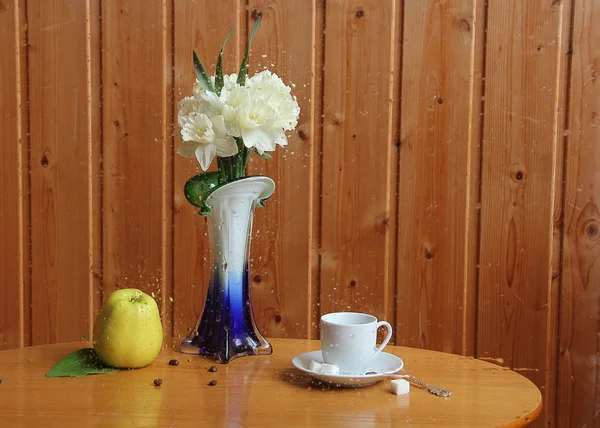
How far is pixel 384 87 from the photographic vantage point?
5.47 ft

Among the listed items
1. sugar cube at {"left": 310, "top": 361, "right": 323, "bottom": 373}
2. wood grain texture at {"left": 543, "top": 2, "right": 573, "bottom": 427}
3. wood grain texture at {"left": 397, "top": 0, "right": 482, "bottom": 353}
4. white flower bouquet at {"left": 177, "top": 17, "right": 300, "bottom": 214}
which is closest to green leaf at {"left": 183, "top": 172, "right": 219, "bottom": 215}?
white flower bouquet at {"left": 177, "top": 17, "right": 300, "bottom": 214}

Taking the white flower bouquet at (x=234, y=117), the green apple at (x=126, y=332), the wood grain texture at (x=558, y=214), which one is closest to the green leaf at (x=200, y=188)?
the white flower bouquet at (x=234, y=117)

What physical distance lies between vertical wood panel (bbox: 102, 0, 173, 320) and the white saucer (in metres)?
0.74

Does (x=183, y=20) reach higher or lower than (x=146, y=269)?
higher

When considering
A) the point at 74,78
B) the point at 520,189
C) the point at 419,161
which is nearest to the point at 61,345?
the point at 74,78

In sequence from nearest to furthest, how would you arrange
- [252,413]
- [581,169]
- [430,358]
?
[252,413], [430,358], [581,169]

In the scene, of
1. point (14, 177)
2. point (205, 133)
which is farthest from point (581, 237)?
point (14, 177)

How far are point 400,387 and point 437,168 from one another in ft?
2.75

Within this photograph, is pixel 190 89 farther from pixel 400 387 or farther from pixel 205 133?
pixel 400 387

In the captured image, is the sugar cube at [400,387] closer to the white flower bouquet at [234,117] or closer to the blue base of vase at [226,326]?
the blue base of vase at [226,326]

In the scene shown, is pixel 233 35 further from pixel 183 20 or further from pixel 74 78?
pixel 74 78

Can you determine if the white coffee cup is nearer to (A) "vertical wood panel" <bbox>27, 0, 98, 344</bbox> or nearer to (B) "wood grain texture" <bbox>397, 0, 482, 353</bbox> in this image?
(B) "wood grain texture" <bbox>397, 0, 482, 353</bbox>

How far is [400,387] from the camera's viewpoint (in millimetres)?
917

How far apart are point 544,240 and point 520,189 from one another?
0.42 ft
